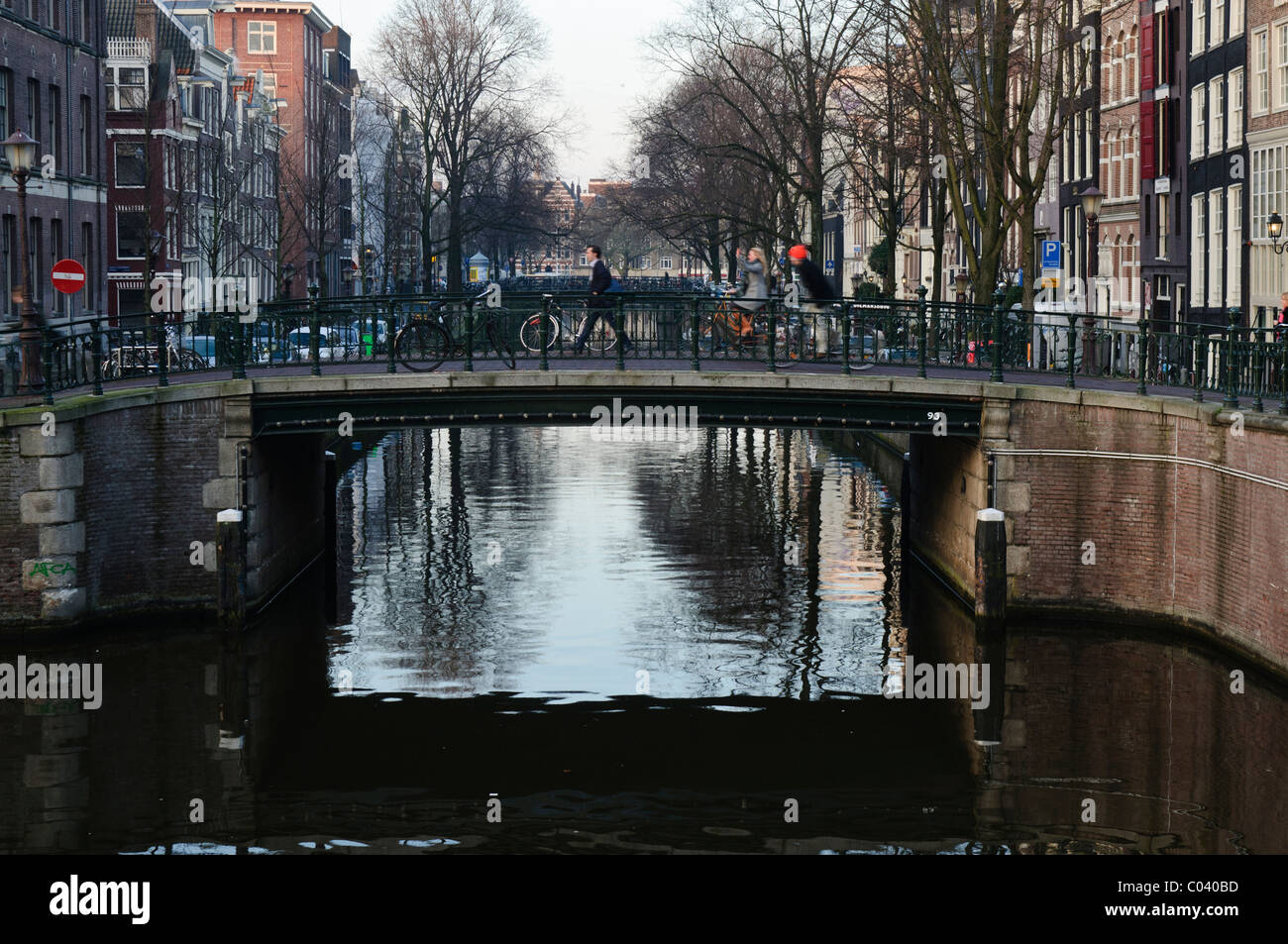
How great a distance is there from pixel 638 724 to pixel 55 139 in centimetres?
3143

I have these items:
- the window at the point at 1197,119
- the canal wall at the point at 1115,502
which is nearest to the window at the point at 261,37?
the window at the point at 1197,119

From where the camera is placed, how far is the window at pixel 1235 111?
4684cm

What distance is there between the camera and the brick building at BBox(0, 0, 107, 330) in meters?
42.8

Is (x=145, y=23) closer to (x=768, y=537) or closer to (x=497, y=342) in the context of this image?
(x=768, y=537)

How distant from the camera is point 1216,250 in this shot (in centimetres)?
4891

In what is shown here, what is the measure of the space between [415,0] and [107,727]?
5541 cm

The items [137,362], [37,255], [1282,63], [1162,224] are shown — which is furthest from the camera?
[1162,224]

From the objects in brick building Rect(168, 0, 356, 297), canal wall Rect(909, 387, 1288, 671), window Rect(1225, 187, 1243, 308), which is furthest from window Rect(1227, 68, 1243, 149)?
brick building Rect(168, 0, 356, 297)

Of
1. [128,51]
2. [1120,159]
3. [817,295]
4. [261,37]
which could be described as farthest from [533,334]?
[261,37]

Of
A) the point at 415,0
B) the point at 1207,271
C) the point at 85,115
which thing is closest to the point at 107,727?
the point at 85,115

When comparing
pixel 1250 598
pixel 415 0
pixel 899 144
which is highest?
pixel 415 0

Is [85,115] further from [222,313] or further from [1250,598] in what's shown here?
[1250,598]

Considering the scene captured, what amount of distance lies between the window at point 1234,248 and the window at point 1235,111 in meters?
1.28
